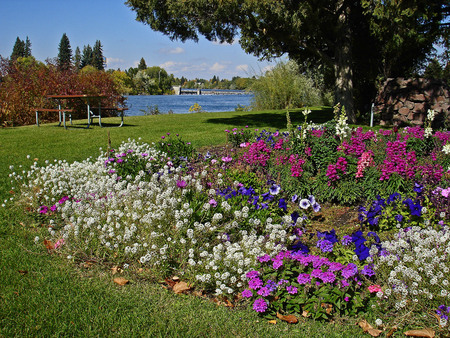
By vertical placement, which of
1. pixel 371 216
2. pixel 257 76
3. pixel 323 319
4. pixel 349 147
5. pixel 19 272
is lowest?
pixel 323 319

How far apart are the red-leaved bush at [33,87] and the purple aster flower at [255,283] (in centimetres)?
1178

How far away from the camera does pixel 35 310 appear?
2582 mm

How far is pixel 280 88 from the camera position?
19719 millimetres

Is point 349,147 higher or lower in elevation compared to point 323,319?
higher

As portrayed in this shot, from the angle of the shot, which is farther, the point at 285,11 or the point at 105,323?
the point at 285,11

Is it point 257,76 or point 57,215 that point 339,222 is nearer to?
point 57,215

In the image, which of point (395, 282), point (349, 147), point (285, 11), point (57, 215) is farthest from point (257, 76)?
point (395, 282)

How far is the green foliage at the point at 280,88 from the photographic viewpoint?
19.5 metres

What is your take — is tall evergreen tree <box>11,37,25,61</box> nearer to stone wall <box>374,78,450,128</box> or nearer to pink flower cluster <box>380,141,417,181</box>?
stone wall <box>374,78,450,128</box>

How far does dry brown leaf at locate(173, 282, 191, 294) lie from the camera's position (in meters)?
2.99

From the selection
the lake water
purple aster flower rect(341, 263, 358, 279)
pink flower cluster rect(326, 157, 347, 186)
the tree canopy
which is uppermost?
the tree canopy

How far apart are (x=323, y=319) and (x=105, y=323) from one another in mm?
1492

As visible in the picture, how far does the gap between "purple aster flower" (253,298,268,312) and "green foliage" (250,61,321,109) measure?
17.6 m

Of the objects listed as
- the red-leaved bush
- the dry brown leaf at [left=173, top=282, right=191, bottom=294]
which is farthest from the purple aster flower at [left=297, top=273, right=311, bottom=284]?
the red-leaved bush
